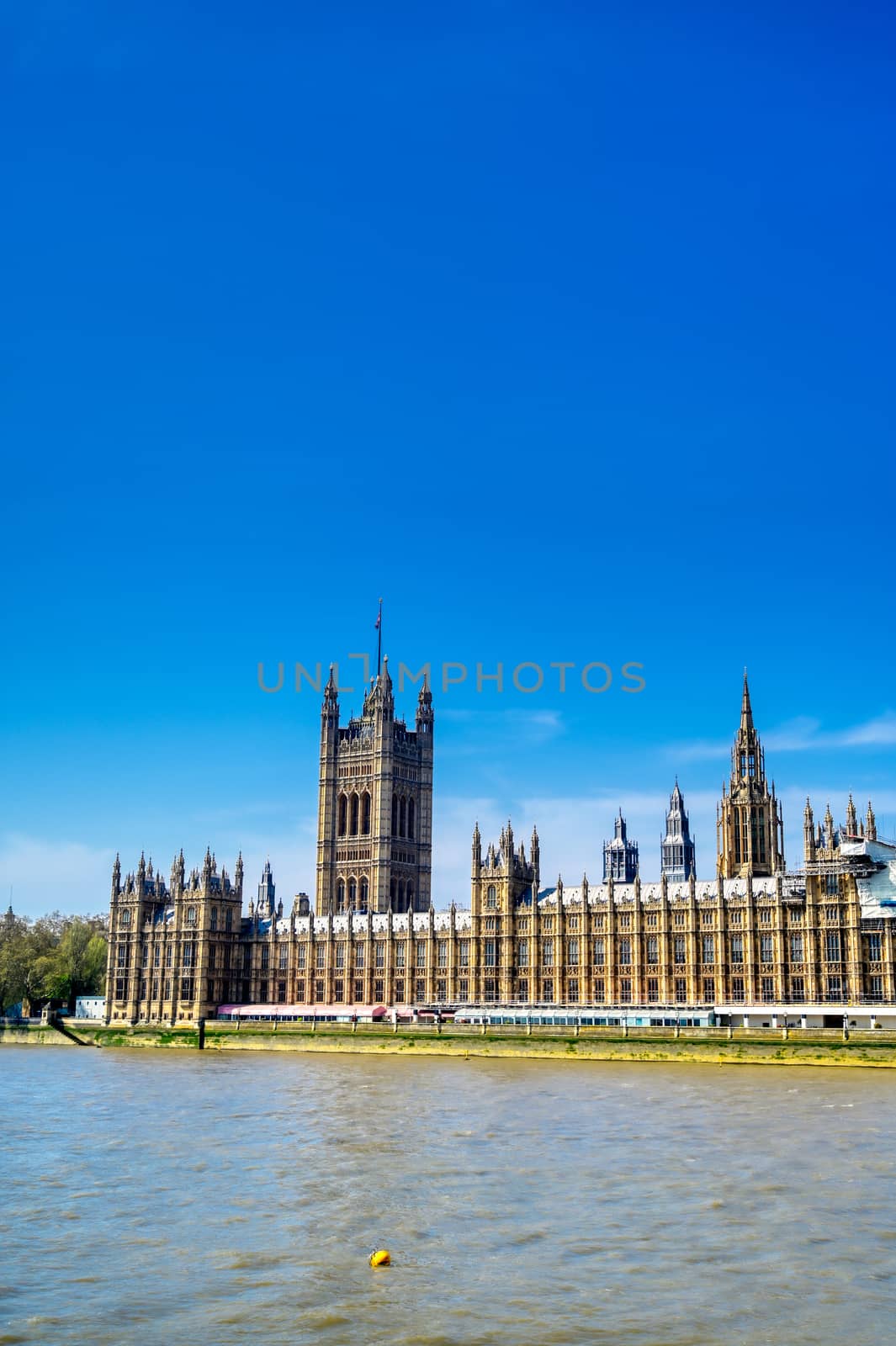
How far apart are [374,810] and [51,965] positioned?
42706 mm

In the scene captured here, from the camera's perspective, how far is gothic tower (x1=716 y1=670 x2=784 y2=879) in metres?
127

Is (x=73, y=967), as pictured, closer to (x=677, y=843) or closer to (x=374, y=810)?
(x=374, y=810)

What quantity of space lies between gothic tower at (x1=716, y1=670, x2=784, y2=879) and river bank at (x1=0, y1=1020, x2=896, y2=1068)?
89.4 ft

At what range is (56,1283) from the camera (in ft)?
95.0

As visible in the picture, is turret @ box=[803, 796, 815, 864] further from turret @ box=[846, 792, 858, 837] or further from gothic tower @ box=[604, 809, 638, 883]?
gothic tower @ box=[604, 809, 638, 883]

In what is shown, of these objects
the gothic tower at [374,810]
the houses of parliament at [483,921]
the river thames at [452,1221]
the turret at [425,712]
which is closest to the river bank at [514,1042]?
the houses of parliament at [483,921]

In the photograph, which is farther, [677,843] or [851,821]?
[677,843]

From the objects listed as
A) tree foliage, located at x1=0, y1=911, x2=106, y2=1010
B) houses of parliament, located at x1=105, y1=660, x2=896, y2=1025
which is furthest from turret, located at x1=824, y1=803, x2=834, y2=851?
tree foliage, located at x1=0, y1=911, x2=106, y2=1010

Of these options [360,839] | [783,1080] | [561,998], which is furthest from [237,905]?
[783,1080]

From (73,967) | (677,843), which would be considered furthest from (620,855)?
(73,967)

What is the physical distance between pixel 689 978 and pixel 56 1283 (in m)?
96.4

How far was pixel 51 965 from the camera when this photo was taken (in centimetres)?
16200

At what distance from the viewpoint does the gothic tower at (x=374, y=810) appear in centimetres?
17025

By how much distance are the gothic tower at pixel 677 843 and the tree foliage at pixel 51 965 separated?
7372 cm
